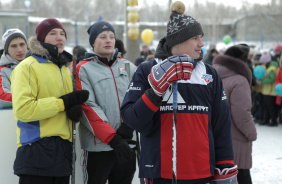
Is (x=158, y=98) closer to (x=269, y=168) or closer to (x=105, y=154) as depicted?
(x=105, y=154)

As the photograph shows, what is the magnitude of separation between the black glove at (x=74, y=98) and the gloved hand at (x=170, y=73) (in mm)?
958

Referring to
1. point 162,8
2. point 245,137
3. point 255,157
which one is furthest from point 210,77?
point 162,8

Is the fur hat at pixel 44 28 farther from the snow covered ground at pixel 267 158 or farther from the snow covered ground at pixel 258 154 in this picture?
the snow covered ground at pixel 267 158

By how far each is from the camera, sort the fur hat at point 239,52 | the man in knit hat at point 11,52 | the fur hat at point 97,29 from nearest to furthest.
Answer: the fur hat at point 97,29 → the man in knit hat at point 11,52 → the fur hat at point 239,52

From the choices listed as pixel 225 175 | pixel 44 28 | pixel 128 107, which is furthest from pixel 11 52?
pixel 225 175

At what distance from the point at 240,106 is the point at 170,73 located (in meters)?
1.97

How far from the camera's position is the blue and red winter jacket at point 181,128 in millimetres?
1964

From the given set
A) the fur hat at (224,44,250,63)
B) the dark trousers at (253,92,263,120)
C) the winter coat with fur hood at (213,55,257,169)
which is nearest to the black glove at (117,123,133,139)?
the winter coat with fur hood at (213,55,257,169)

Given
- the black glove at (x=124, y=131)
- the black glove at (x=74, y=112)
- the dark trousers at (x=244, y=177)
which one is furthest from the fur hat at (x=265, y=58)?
the black glove at (x=74, y=112)

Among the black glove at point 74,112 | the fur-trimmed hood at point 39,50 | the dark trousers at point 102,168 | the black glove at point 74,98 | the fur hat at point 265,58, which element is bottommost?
the dark trousers at point 102,168

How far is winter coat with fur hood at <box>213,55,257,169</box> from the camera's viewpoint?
3557 mm

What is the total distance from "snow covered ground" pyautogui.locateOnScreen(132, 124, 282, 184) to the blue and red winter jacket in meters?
1.95

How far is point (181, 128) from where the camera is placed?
1.96 meters

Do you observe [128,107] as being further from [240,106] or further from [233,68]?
[233,68]
